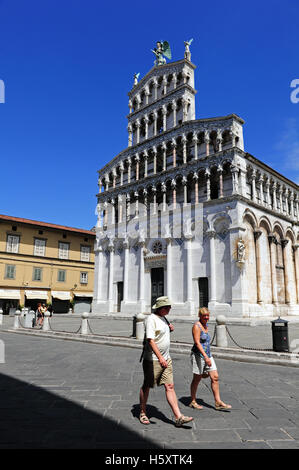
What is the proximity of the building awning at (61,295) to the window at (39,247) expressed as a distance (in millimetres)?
4775

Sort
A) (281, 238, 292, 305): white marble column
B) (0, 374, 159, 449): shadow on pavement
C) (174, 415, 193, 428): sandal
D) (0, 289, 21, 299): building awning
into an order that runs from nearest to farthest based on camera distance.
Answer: (0, 374, 159, 449): shadow on pavement, (174, 415, 193, 428): sandal, (281, 238, 292, 305): white marble column, (0, 289, 21, 299): building awning

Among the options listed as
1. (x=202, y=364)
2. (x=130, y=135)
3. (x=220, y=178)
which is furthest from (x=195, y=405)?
(x=130, y=135)

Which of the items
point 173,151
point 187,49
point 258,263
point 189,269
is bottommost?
point 189,269

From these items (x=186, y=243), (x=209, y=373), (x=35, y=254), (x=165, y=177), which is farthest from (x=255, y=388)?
(x=35, y=254)

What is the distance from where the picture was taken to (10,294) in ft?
109

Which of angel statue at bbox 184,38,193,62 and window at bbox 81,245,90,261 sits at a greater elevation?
angel statue at bbox 184,38,193,62

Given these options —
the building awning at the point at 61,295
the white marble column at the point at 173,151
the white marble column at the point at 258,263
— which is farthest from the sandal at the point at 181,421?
the building awning at the point at 61,295

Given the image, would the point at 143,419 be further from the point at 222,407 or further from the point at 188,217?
the point at 188,217

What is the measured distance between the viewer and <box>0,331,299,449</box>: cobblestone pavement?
3.58 meters

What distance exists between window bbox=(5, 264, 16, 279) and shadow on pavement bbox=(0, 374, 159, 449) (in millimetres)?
31042

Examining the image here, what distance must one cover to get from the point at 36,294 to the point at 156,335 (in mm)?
33985

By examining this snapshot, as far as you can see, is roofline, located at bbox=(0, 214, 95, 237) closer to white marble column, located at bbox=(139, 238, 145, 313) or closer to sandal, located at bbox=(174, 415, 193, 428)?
white marble column, located at bbox=(139, 238, 145, 313)

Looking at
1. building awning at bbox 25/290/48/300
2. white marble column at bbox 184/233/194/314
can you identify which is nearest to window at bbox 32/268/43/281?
building awning at bbox 25/290/48/300

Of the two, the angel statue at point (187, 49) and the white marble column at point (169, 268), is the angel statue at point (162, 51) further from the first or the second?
the white marble column at point (169, 268)
